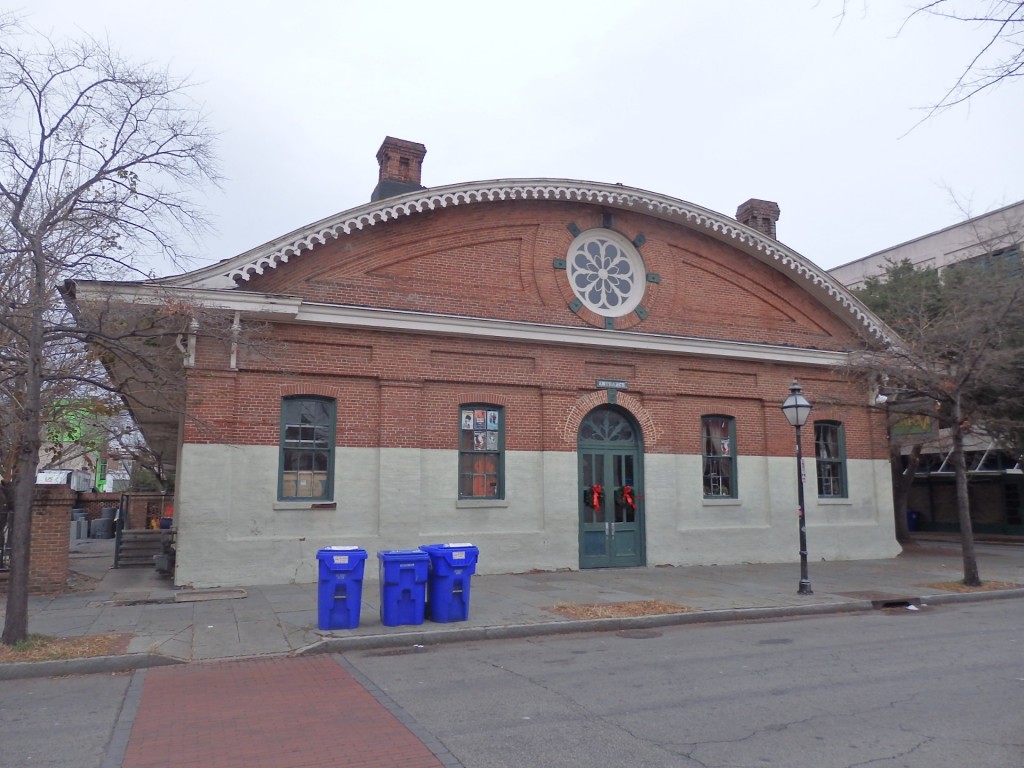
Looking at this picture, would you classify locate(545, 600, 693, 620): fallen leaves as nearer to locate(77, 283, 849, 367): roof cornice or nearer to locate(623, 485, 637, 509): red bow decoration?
locate(623, 485, 637, 509): red bow decoration

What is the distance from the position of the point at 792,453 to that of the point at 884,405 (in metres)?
2.39

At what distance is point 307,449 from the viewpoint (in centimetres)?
1518

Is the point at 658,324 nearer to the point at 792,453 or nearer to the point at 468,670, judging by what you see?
the point at 792,453

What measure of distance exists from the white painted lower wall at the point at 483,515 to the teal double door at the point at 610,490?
0.24m

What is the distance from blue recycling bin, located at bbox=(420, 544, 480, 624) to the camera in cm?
1109

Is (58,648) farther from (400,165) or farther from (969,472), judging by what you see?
(969,472)

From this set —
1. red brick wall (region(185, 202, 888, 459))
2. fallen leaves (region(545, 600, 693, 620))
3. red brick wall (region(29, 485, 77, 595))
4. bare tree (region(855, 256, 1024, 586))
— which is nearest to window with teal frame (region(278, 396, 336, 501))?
red brick wall (region(185, 202, 888, 459))

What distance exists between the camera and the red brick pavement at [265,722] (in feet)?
19.1

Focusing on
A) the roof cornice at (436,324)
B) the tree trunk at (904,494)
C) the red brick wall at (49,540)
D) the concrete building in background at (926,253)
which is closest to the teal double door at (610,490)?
the roof cornice at (436,324)

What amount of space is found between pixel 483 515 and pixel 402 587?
218 inches

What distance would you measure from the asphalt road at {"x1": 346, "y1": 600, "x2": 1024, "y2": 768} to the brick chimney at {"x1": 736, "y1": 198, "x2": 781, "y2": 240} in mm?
14045

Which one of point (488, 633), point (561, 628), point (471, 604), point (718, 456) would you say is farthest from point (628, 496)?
point (488, 633)

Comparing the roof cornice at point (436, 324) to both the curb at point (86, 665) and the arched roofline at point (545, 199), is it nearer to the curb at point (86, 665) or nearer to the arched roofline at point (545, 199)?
the arched roofline at point (545, 199)

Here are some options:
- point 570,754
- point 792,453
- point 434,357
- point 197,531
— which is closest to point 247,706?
point 570,754
